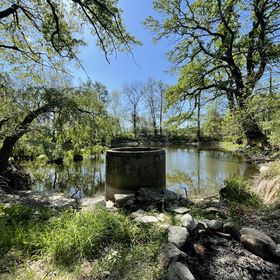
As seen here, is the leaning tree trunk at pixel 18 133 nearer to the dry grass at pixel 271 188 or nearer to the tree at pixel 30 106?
the tree at pixel 30 106

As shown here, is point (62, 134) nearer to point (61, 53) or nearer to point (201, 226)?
point (61, 53)

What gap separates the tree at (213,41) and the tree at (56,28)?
15.6 feet

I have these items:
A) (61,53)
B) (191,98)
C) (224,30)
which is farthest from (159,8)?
(61,53)

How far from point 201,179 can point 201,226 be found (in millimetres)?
5317

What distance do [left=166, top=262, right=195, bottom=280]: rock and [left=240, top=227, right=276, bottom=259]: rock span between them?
965mm

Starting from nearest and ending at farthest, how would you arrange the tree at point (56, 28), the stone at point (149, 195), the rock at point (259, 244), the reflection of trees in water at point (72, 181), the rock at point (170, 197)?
1. the rock at point (259, 244)
2. the stone at point (149, 195)
3. the rock at point (170, 197)
4. the tree at point (56, 28)
5. the reflection of trees in water at point (72, 181)

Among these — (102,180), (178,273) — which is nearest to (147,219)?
(178,273)

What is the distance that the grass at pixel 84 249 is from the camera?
1676mm

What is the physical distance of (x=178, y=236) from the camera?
215cm

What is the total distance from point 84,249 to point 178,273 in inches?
36.3

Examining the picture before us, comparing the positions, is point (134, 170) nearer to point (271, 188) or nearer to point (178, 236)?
point (178, 236)

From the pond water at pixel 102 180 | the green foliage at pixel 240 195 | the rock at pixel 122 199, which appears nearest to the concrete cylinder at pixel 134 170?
the rock at pixel 122 199

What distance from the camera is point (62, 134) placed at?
17.4 feet

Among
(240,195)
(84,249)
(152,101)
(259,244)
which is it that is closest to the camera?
(84,249)
